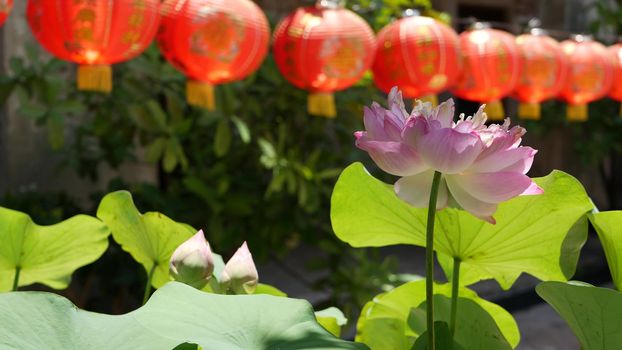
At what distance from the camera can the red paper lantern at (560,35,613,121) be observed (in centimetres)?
279

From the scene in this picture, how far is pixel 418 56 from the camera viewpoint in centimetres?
208

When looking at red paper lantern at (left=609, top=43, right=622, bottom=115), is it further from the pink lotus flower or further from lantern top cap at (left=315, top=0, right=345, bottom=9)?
the pink lotus flower

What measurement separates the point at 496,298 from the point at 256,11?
2.18m

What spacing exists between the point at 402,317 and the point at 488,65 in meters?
1.98

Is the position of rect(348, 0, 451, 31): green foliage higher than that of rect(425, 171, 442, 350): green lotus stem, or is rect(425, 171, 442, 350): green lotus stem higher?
rect(425, 171, 442, 350): green lotus stem

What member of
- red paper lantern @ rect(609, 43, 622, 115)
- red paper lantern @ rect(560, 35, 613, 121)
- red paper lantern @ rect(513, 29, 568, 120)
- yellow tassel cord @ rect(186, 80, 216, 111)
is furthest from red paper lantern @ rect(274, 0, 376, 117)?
red paper lantern @ rect(609, 43, 622, 115)

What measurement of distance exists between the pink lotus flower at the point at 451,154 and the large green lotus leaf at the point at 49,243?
25cm

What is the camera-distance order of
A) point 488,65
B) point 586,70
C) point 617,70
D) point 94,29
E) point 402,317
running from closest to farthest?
point 402,317 < point 94,29 < point 488,65 < point 586,70 < point 617,70

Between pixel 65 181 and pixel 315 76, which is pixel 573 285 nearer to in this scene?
pixel 315 76

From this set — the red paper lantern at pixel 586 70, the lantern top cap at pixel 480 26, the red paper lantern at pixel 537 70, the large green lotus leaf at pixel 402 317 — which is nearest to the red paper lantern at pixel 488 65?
the lantern top cap at pixel 480 26

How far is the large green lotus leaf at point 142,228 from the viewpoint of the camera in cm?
51

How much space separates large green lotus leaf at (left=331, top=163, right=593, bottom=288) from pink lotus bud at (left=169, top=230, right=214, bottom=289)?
75mm

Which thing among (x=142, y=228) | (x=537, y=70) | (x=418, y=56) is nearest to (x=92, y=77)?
(x=418, y=56)

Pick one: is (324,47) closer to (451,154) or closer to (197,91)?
(197,91)
